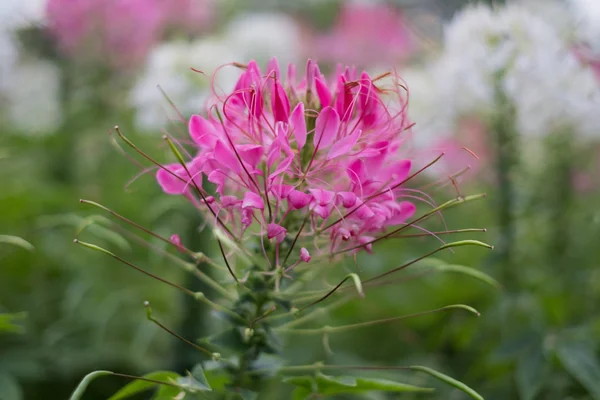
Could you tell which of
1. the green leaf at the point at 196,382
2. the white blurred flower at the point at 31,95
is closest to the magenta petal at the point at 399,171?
the green leaf at the point at 196,382

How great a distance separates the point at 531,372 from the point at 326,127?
1.41ft

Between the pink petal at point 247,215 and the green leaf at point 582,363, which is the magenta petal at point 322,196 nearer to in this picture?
the pink petal at point 247,215

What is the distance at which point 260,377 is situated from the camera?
570 millimetres

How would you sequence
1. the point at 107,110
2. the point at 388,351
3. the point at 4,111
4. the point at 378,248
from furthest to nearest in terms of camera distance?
1. the point at 4,111
2. the point at 107,110
3. the point at 378,248
4. the point at 388,351

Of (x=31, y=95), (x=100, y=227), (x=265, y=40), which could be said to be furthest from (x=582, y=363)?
(x=31, y=95)

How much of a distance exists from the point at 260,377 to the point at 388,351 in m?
0.58

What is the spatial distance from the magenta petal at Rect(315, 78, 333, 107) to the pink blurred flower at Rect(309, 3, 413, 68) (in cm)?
151

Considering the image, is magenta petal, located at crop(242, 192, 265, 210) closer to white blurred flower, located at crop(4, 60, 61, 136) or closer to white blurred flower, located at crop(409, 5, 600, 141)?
white blurred flower, located at crop(409, 5, 600, 141)

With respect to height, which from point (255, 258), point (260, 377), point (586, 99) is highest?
point (586, 99)

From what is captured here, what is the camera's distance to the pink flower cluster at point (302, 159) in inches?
19.7

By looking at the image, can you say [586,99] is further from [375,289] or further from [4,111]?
[4,111]

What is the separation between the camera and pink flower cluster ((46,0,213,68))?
51.4 inches

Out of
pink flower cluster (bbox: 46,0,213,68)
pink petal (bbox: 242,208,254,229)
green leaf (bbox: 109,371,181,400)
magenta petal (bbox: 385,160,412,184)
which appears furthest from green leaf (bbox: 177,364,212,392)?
pink flower cluster (bbox: 46,0,213,68)

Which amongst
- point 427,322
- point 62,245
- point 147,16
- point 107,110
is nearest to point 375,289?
point 427,322
